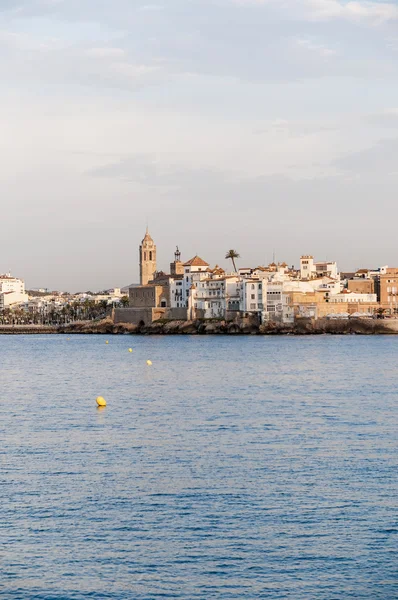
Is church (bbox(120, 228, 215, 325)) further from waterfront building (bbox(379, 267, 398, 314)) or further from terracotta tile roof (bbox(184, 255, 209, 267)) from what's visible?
waterfront building (bbox(379, 267, 398, 314))

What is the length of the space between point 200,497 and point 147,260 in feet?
371

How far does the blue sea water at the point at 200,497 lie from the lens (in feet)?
46.0

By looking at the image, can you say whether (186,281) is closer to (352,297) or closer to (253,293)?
(253,293)

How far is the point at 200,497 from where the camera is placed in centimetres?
1862

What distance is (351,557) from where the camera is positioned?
14.9 m

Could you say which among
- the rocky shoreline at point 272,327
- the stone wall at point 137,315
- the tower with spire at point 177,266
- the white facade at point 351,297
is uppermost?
the tower with spire at point 177,266

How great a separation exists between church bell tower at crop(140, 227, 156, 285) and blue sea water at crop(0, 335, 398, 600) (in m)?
92.5

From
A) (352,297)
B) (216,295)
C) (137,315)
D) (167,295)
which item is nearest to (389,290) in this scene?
(352,297)

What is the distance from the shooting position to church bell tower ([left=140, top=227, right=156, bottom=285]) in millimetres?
130625

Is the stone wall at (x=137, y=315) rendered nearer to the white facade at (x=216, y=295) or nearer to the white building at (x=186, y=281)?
the white building at (x=186, y=281)

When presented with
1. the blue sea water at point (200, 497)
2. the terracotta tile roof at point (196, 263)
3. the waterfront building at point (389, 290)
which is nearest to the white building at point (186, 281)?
the terracotta tile roof at point (196, 263)

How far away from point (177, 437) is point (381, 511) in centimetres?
967

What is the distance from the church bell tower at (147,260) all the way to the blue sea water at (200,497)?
92.5 m

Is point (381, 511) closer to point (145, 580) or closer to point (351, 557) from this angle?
point (351, 557)
